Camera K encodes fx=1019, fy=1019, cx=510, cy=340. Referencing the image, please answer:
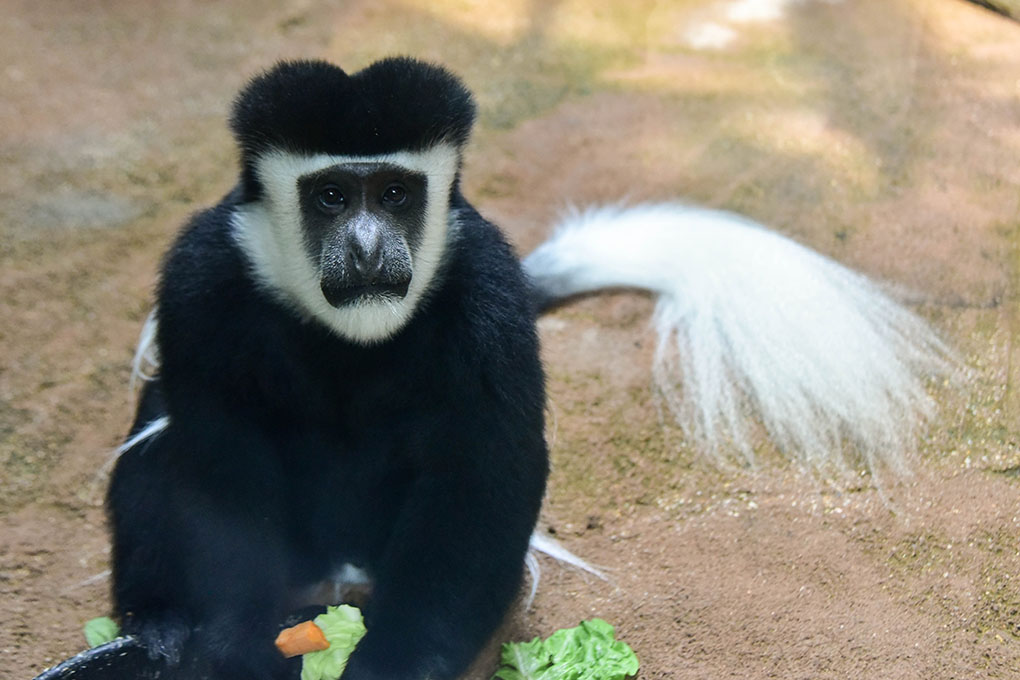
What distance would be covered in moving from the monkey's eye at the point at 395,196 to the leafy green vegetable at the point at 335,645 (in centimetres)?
79

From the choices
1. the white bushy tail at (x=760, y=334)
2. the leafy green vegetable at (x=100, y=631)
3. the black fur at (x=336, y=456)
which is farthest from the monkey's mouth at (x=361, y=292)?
the white bushy tail at (x=760, y=334)

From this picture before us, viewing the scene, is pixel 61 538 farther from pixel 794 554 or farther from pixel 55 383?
pixel 794 554

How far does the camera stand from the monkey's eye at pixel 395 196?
1.90 metres

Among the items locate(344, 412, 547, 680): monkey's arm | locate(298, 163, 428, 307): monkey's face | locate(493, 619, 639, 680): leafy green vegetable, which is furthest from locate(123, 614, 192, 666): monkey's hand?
locate(298, 163, 428, 307): monkey's face

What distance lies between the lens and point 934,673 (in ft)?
6.63

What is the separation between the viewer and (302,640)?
189cm

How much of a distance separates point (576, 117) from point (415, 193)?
2238 millimetres

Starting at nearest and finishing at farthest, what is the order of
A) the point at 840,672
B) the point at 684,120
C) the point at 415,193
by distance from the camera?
the point at 415,193, the point at 840,672, the point at 684,120

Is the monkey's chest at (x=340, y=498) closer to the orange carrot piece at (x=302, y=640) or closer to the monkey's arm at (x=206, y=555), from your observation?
the monkey's arm at (x=206, y=555)

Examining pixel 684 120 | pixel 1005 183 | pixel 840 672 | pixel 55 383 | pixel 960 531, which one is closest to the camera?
pixel 840 672

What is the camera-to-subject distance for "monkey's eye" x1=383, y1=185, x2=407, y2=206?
1.90 m

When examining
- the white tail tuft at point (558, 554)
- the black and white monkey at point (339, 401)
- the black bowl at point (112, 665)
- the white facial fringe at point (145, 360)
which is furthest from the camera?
the white facial fringe at point (145, 360)

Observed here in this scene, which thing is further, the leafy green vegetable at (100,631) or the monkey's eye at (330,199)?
the leafy green vegetable at (100,631)

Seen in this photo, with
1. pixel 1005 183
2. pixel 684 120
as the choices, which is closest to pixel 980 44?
pixel 1005 183
